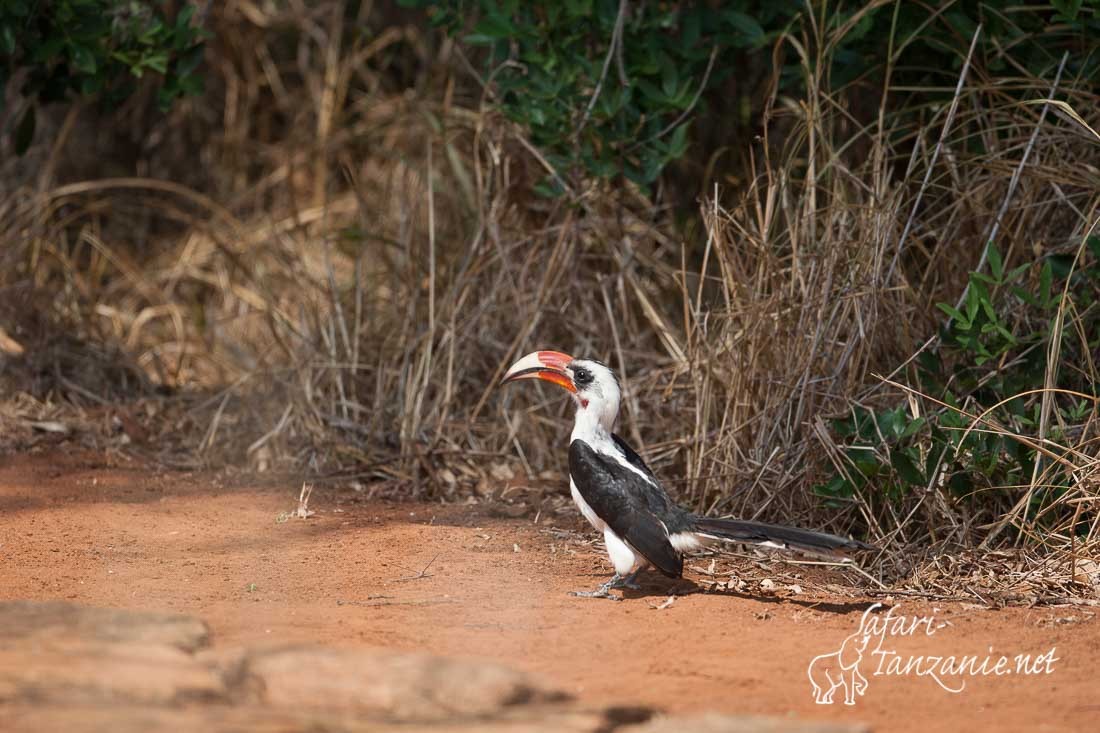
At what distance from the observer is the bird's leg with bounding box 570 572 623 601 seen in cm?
356

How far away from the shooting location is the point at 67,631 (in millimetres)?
2604

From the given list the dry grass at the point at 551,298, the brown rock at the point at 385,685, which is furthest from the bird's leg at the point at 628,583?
the brown rock at the point at 385,685

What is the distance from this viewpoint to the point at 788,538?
134 inches

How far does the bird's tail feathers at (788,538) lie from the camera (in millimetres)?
3359

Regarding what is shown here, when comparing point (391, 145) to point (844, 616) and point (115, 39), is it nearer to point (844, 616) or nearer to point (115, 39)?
point (115, 39)

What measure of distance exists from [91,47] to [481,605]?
124 inches

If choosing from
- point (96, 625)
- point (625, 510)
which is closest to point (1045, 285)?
point (625, 510)

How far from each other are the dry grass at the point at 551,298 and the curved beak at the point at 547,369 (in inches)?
23.5

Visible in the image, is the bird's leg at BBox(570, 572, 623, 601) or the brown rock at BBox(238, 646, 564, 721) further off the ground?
the brown rock at BBox(238, 646, 564, 721)

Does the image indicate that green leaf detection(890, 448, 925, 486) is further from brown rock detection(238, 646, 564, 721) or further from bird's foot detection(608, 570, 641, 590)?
brown rock detection(238, 646, 564, 721)

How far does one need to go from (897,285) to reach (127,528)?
2933mm

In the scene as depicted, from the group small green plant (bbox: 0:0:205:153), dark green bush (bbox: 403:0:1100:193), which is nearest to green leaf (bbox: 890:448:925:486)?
dark green bush (bbox: 403:0:1100:193)

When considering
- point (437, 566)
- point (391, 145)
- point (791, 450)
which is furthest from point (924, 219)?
point (391, 145)

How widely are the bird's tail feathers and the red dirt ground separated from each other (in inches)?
7.5
